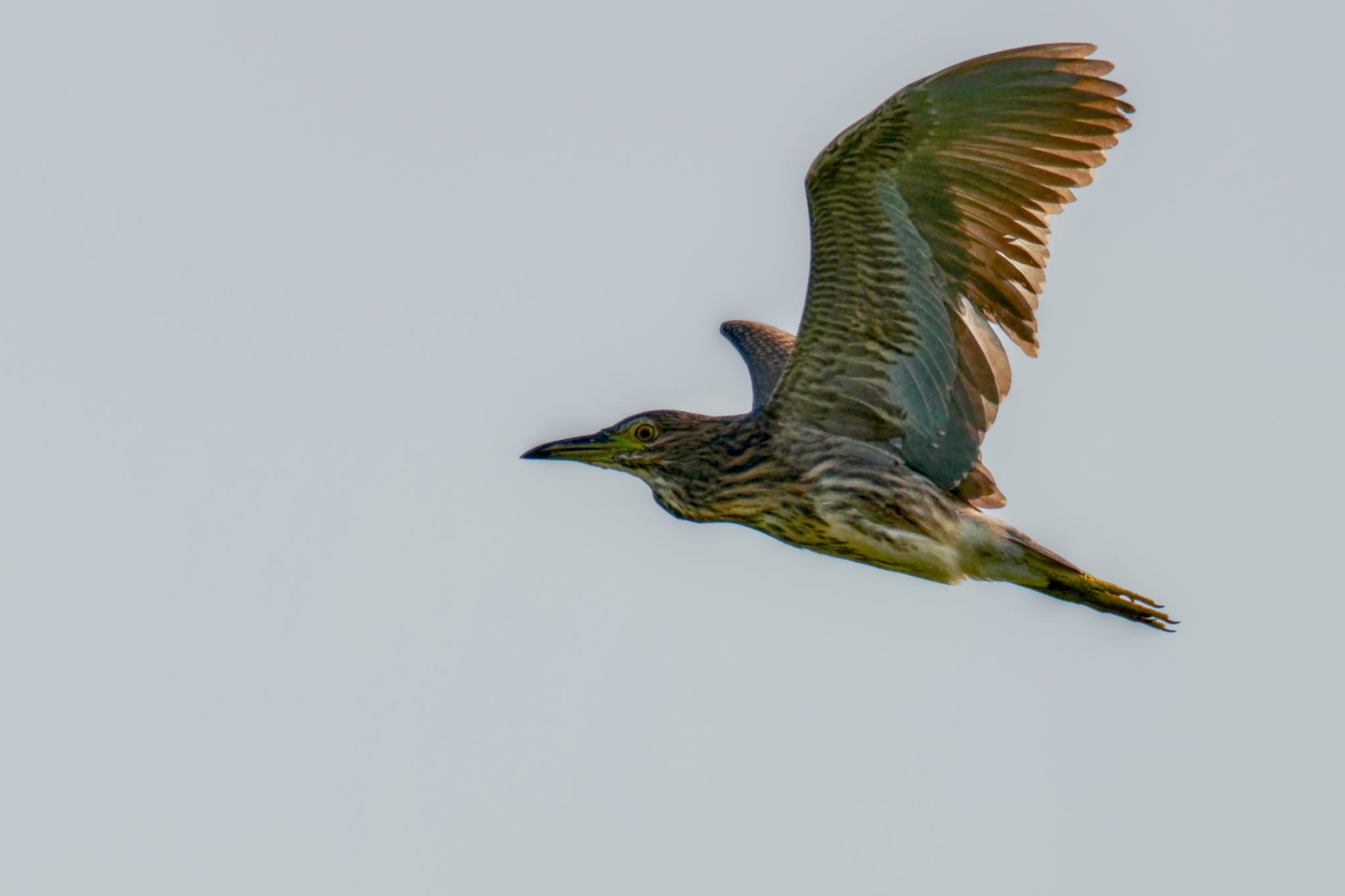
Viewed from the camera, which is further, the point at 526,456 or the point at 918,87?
the point at 526,456

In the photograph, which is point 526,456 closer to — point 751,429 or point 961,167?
point 751,429

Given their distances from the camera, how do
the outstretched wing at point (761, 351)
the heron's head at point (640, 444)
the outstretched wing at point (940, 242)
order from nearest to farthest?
the outstretched wing at point (940, 242) < the heron's head at point (640, 444) < the outstretched wing at point (761, 351)

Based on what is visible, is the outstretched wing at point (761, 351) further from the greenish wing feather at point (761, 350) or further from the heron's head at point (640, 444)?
the heron's head at point (640, 444)

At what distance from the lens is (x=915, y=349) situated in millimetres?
12789

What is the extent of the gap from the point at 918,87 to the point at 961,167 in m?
0.55

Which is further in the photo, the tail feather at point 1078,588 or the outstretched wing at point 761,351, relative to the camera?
the outstretched wing at point 761,351

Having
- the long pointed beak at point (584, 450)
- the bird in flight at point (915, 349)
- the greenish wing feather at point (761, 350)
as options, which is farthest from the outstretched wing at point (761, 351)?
the long pointed beak at point (584, 450)

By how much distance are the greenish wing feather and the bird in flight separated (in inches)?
43.6

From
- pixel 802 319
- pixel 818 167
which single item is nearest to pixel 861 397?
pixel 802 319

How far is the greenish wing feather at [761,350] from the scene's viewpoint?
48.6 feet

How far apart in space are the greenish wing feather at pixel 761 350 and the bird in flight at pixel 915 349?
1107 millimetres

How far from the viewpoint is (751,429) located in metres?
13.2

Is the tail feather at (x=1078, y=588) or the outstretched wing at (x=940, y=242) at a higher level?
the outstretched wing at (x=940, y=242)

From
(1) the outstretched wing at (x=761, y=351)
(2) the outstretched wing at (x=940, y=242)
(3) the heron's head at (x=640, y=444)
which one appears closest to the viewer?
(2) the outstretched wing at (x=940, y=242)
